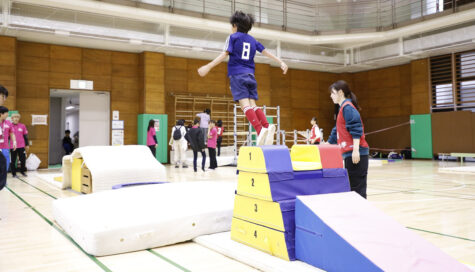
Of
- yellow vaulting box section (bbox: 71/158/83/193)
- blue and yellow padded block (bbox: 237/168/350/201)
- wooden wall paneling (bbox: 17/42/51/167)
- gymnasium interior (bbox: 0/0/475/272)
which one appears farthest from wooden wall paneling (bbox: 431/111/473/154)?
wooden wall paneling (bbox: 17/42/51/167)

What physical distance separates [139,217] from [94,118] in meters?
10.4

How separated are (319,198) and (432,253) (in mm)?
670

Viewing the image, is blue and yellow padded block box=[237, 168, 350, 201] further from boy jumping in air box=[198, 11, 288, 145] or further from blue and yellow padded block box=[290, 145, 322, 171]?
boy jumping in air box=[198, 11, 288, 145]

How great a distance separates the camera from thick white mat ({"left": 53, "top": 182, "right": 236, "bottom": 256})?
252 cm

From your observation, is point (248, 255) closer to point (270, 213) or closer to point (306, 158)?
point (270, 213)

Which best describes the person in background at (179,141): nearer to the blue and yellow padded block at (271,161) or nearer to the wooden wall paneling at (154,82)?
the wooden wall paneling at (154,82)

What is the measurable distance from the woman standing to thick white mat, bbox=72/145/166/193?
2.99 m

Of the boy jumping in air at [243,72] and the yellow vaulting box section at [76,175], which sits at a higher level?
the boy jumping in air at [243,72]

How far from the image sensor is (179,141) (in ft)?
33.4

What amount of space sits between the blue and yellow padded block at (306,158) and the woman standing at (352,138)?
1.44 ft

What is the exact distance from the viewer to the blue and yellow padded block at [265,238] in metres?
2.20

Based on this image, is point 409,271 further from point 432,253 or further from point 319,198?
point 319,198

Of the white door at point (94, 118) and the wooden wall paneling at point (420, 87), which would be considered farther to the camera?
the wooden wall paneling at point (420, 87)

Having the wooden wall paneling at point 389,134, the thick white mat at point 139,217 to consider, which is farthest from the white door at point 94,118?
the wooden wall paneling at point 389,134
